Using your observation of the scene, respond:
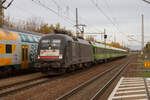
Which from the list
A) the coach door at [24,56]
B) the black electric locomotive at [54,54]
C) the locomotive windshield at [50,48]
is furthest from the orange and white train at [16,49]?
the locomotive windshield at [50,48]

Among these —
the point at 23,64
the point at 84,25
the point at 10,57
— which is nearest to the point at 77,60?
the point at 23,64

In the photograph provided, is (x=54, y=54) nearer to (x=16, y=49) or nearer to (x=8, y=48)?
(x=16, y=49)

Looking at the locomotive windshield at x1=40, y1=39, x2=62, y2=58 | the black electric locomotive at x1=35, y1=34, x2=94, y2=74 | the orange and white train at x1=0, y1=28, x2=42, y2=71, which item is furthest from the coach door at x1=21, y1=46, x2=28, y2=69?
the locomotive windshield at x1=40, y1=39, x2=62, y2=58

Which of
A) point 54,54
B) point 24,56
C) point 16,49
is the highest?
point 16,49

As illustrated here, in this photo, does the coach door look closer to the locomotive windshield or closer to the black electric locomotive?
the black electric locomotive

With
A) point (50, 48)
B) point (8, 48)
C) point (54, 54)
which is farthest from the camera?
point (50, 48)

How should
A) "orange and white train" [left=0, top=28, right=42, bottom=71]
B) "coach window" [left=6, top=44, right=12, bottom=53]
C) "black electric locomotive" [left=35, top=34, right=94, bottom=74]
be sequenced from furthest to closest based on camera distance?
"black electric locomotive" [left=35, top=34, right=94, bottom=74], "coach window" [left=6, top=44, right=12, bottom=53], "orange and white train" [left=0, top=28, right=42, bottom=71]

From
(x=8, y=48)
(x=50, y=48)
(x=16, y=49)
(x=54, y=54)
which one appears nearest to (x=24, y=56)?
(x=16, y=49)

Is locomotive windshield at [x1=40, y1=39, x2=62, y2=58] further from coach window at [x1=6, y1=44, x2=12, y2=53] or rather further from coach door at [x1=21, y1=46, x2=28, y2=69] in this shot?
coach window at [x1=6, y1=44, x2=12, y2=53]

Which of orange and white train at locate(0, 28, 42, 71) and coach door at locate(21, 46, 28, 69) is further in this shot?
coach door at locate(21, 46, 28, 69)

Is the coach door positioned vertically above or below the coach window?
below

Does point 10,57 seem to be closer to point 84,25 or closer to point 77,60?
point 77,60

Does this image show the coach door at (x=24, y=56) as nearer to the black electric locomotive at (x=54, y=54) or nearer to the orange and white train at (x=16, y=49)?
the orange and white train at (x=16, y=49)

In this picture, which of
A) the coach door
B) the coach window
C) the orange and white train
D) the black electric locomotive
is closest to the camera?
the orange and white train
